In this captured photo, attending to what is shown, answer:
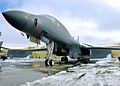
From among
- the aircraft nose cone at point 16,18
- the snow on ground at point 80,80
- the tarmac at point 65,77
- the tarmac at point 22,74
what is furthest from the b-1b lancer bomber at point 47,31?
the snow on ground at point 80,80

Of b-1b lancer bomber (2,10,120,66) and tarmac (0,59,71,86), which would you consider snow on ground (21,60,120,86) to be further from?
b-1b lancer bomber (2,10,120,66)

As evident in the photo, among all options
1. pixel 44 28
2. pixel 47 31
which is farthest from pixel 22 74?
pixel 47 31

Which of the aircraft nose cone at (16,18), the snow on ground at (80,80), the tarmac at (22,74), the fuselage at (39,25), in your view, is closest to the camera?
the snow on ground at (80,80)

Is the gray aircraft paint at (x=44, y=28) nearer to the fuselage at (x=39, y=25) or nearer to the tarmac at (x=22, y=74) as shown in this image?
→ the fuselage at (x=39, y=25)

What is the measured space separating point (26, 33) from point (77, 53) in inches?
413

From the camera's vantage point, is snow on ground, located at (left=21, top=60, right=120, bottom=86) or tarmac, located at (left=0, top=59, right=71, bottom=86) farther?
tarmac, located at (left=0, top=59, right=71, bottom=86)

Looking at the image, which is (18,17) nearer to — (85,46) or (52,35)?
(52,35)

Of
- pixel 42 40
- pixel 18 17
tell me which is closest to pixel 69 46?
pixel 42 40

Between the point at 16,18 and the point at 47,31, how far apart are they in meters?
4.02

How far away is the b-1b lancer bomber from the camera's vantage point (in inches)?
671

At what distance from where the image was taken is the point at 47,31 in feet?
66.6

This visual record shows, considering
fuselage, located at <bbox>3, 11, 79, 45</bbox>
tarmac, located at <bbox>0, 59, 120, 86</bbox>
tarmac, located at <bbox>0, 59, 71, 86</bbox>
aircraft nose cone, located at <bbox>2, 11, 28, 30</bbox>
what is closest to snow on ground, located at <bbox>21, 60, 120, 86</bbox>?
tarmac, located at <bbox>0, 59, 120, 86</bbox>

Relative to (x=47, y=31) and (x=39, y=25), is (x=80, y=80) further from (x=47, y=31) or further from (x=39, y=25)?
(x=47, y=31)

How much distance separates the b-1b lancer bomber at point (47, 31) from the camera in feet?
55.9
